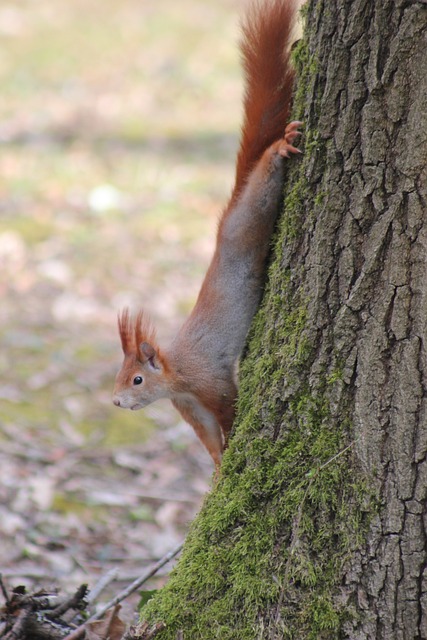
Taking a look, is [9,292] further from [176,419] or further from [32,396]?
[176,419]

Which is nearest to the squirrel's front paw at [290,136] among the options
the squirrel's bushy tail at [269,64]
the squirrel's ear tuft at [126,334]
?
the squirrel's bushy tail at [269,64]

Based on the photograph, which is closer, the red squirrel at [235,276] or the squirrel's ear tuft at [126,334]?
the red squirrel at [235,276]

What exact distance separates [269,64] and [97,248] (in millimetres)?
3710

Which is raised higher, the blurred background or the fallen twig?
the blurred background

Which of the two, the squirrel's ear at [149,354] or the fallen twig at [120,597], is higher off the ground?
the squirrel's ear at [149,354]

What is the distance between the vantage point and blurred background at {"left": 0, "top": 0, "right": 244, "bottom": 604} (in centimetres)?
367

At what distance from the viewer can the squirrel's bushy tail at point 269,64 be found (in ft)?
8.08

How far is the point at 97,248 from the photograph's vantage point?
19.9 ft

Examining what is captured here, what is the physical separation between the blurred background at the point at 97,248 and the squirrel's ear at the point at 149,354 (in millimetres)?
859

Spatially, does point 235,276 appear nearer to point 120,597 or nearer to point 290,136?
point 290,136

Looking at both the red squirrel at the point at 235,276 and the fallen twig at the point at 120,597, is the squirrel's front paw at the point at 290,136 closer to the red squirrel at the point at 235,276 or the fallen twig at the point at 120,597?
the red squirrel at the point at 235,276

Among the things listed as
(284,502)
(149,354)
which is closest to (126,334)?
(149,354)

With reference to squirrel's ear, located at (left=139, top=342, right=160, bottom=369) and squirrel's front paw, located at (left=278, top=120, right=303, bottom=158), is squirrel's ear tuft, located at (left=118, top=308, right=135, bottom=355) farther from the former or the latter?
squirrel's front paw, located at (left=278, top=120, right=303, bottom=158)

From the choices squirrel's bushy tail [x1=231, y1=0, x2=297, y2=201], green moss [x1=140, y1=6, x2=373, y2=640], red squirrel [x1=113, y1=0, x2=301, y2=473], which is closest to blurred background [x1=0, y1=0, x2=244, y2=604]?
red squirrel [x1=113, y1=0, x2=301, y2=473]
